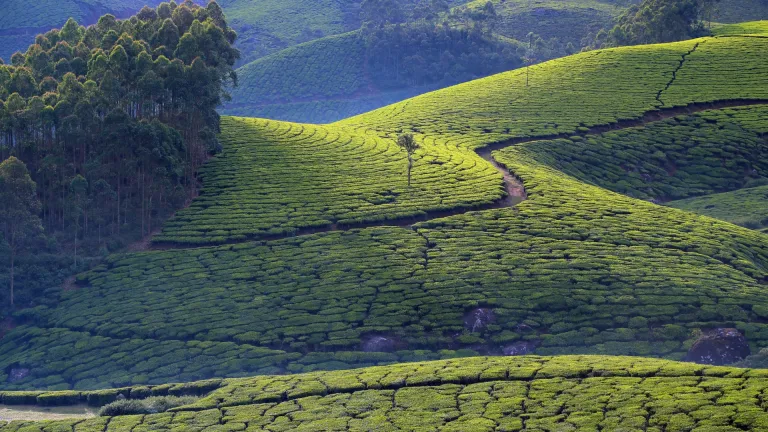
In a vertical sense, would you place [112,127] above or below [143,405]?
above

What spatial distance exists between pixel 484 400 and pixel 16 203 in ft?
116

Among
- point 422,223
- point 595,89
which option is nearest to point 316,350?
point 422,223

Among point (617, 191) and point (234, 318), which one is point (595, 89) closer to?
point (617, 191)

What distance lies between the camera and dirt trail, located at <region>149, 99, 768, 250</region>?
63000mm

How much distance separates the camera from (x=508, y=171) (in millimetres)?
74500

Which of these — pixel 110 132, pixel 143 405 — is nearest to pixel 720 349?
pixel 143 405

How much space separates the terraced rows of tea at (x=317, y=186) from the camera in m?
63.9

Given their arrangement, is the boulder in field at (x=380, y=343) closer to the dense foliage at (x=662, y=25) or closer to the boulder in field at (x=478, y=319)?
the boulder in field at (x=478, y=319)

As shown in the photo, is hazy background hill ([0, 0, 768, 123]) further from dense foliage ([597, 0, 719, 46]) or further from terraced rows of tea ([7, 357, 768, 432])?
terraced rows of tea ([7, 357, 768, 432])

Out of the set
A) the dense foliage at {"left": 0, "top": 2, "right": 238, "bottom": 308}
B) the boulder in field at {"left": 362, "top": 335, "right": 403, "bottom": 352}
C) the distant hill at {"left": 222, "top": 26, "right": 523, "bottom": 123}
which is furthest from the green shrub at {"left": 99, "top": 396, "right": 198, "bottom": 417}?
the distant hill at {"left": 222, "top": 26, "right": 523, "bottom": 123}

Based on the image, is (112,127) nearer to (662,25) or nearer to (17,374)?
(17,374)

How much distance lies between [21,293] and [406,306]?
24108mm

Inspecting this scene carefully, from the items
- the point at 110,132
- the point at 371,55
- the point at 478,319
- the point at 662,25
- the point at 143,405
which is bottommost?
the point at 143,405

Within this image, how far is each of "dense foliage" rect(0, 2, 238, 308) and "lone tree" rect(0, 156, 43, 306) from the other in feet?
9.47
